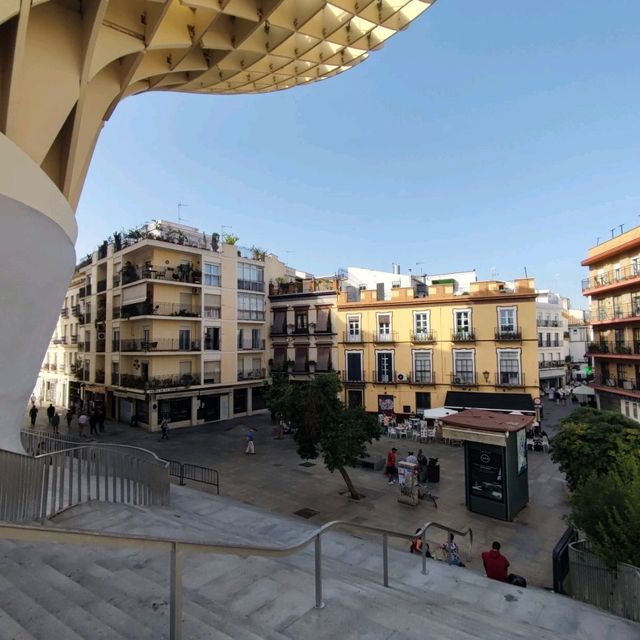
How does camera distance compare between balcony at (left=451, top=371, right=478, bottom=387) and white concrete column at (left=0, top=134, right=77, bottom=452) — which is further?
balcony at (left=451, top=371, right=478, bottom=387)

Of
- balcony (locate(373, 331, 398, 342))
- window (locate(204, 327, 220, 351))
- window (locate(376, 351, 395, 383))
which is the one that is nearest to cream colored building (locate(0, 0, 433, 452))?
window (locate(204, 327, 220, 351))

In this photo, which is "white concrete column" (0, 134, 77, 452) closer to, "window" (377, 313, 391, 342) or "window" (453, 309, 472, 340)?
"window" (377, 313, 391, 342)

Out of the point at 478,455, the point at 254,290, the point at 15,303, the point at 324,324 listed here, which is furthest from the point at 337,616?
the point at 254,290

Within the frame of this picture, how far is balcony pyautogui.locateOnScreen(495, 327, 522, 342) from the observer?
27062mm

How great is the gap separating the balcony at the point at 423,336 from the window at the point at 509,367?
4.74m

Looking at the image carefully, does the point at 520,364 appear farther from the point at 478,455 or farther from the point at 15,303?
the point at 15,303

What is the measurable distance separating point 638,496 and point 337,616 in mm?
5587

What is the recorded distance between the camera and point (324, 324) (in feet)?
112

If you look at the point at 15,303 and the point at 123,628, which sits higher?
the point at 15,303

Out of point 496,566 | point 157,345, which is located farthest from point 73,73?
point 157,345

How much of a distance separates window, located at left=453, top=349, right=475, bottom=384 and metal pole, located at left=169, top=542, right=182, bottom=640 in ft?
91.6

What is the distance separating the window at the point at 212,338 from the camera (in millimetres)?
31609

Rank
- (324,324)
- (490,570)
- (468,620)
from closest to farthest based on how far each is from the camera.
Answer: (468,620) → (490,570) → (324,324)

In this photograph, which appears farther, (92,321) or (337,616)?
(92,321)
